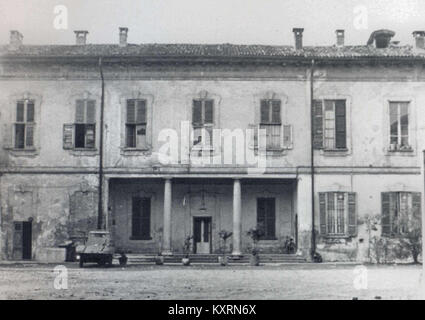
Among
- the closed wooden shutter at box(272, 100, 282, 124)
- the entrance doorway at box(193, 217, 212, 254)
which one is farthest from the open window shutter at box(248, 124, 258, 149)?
the entrance doorway at box(193, 217, 212, 254)

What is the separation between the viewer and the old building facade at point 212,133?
21.4 metres

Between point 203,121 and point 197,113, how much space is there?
0.38 meters

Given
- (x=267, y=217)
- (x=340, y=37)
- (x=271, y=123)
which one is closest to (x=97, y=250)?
(x=267, y=217)

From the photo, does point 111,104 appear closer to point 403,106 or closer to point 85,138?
point 85,138

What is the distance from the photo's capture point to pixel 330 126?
71.6 ft

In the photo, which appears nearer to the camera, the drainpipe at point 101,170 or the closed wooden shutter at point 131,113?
the drainpipe at point 101,170

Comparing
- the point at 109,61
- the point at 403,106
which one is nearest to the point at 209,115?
the point at 109,61

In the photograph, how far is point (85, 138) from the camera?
71.3 feet

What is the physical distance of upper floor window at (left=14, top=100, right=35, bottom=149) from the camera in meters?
21.6

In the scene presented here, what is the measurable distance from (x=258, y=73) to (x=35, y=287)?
1194 cm

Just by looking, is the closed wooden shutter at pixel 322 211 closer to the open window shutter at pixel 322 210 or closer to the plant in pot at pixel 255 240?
the open window shutter at pixel 322 210

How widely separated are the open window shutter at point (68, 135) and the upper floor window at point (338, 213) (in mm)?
9664

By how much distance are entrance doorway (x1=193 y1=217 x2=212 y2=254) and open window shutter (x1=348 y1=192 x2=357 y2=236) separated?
214 inches

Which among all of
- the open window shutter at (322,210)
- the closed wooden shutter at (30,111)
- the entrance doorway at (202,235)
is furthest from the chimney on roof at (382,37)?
the closed wooden shutter at (30,111)
